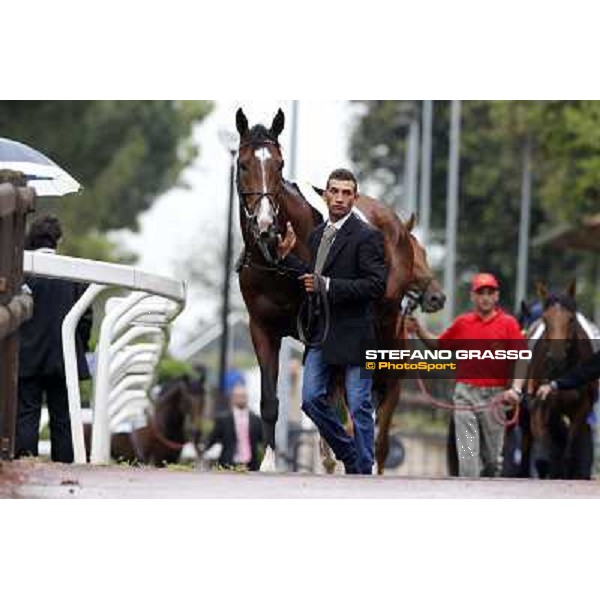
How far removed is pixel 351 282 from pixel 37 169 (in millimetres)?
2908

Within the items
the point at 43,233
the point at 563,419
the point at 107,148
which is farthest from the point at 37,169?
the point at 107,148

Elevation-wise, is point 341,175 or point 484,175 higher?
point 484,175

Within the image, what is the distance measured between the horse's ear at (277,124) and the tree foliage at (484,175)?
36167 millimetres

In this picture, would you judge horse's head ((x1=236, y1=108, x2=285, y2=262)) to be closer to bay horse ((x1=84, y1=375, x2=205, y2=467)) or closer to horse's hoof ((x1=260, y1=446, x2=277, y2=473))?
horse's hoof ((x1=260, y1=446, x2=277, y2=473))

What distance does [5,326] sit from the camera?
12891 millimetres

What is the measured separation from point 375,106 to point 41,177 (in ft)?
165

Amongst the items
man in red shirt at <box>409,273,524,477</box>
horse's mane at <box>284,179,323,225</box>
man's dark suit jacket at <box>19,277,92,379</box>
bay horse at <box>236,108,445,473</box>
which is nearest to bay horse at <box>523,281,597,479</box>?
man in red shirt at <box>409,273,524,477</box>

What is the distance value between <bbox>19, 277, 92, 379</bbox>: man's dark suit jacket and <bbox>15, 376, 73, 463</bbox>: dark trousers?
5.5 inches

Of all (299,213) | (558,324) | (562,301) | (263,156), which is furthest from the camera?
(562,301)

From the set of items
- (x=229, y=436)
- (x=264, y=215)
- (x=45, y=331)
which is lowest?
(x=229, y=436)

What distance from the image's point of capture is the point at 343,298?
1525 cm

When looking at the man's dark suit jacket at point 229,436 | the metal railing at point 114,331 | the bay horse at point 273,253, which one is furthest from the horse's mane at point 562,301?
the man's dark suit jacket at point 229,436

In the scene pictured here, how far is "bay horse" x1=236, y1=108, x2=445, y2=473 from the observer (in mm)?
15234

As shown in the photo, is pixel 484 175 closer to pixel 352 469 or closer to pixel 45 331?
pixel 45 331
